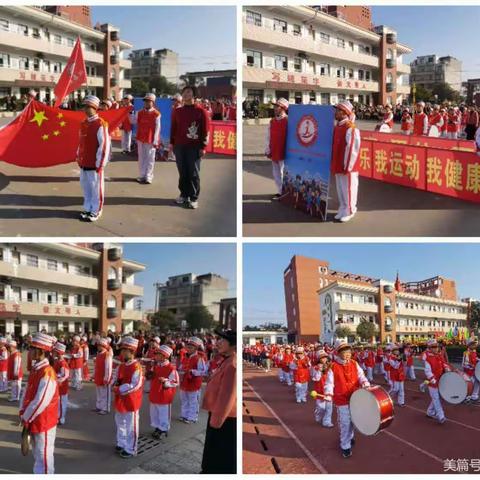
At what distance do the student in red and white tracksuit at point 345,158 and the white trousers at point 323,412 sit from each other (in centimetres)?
223

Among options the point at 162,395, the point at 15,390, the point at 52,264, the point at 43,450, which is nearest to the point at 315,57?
the point at 52,264

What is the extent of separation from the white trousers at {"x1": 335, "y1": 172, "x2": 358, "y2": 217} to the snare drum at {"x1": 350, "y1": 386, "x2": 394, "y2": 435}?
2204 millimetres

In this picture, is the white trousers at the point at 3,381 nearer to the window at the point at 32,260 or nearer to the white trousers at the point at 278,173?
the window at the point at 32,260

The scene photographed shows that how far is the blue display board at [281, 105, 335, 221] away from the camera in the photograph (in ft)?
19.6

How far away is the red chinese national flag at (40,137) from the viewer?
6879 millimetres

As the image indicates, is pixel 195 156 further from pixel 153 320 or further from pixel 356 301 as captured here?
pixel 153 320

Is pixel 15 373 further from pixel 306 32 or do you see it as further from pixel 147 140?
pixel 306 32

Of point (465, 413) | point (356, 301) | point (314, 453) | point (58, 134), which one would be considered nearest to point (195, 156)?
point (58, 134)

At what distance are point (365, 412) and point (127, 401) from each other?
7.62 ft

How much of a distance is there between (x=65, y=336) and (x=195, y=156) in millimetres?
5613

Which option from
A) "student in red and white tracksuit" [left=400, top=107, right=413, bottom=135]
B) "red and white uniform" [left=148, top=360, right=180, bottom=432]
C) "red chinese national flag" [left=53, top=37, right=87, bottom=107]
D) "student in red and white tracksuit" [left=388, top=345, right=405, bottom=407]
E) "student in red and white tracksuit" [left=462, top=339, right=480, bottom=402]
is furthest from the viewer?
"student in red and white tracksuit" [left=400, top=107, right=413, bottom=135]

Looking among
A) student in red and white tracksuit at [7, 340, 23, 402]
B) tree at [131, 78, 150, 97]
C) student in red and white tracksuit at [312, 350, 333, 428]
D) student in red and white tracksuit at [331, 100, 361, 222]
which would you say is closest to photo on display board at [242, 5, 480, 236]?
student in red and white tracksuit at [331, 100, 361, 222]

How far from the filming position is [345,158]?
6.16 meters

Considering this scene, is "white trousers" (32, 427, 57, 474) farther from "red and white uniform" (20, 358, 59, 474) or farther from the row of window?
the row of window
